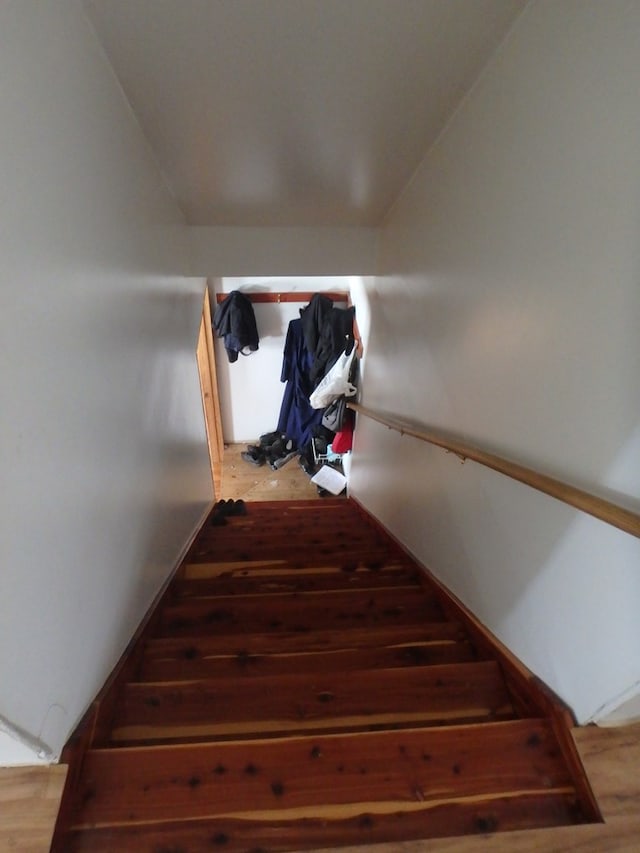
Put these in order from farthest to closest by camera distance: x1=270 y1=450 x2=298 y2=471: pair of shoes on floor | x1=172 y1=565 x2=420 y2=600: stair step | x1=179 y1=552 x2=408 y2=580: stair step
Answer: x1=270 y1=450 x2=298 y2=471: pair of shoes on floor < x1=179 y1=552 x2=408 y2=580: stair step < x1=172 y1=565 x2=420 y2=600: stair step

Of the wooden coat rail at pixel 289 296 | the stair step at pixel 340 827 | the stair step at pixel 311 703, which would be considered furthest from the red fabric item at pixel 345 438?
the stair step at pixel 340 827

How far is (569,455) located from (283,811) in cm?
94

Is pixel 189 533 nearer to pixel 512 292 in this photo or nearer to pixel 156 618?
pixel 156 618

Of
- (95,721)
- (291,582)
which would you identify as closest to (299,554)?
(291,582)

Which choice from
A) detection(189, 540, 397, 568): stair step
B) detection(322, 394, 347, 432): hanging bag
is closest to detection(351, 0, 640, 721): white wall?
detection(189, 540, 397, 568): stair step

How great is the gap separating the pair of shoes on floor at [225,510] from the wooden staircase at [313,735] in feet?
4.23

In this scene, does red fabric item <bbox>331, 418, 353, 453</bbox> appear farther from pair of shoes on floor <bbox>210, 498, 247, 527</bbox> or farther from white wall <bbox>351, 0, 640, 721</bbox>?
white wall <bbox>351, 0, 640, 721</bbox>

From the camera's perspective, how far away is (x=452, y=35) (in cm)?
107

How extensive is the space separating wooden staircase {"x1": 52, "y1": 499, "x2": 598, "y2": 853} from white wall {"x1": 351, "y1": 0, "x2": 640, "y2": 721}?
0.52ft

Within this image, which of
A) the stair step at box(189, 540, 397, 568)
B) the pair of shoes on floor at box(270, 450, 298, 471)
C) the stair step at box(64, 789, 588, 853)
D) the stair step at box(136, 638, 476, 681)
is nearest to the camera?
the stair step at box(64, 789, 588, 853)

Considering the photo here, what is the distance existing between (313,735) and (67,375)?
39.1 inches

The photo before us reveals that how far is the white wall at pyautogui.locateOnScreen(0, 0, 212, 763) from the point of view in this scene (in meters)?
0.67

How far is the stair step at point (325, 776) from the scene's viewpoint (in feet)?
2.78

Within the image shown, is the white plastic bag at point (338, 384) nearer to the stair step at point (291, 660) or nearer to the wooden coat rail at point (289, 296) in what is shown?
the wooden coat rail at point (289, 296)
